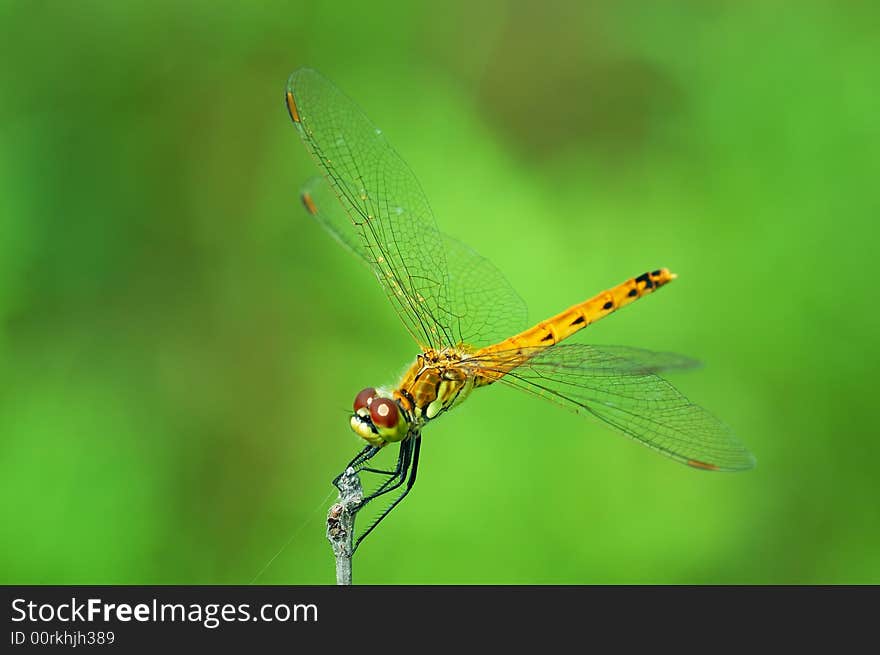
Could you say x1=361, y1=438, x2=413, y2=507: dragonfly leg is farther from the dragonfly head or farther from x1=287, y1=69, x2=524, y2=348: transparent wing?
x1=287, y1=69, x2=524, y2=348: transparent wing

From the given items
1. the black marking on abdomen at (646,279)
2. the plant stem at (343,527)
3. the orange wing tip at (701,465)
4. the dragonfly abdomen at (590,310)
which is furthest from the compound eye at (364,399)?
the black marking on abdomen at (646,279)

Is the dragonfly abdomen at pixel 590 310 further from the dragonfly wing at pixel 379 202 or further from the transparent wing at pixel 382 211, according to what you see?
the dragonfly wing at pixel 379 202

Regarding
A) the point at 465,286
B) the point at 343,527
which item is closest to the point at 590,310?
the point at 465,286

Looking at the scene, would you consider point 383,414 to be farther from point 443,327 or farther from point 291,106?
point 291,106

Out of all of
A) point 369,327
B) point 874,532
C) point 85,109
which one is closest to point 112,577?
point 369,327

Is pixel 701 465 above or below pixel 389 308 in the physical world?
below

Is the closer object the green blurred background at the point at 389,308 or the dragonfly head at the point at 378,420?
the dragonfly head at the point at 378,420

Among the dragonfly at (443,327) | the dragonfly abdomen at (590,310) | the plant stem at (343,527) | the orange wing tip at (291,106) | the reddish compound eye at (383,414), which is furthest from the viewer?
the dragonfly abdomen at (590,310)
